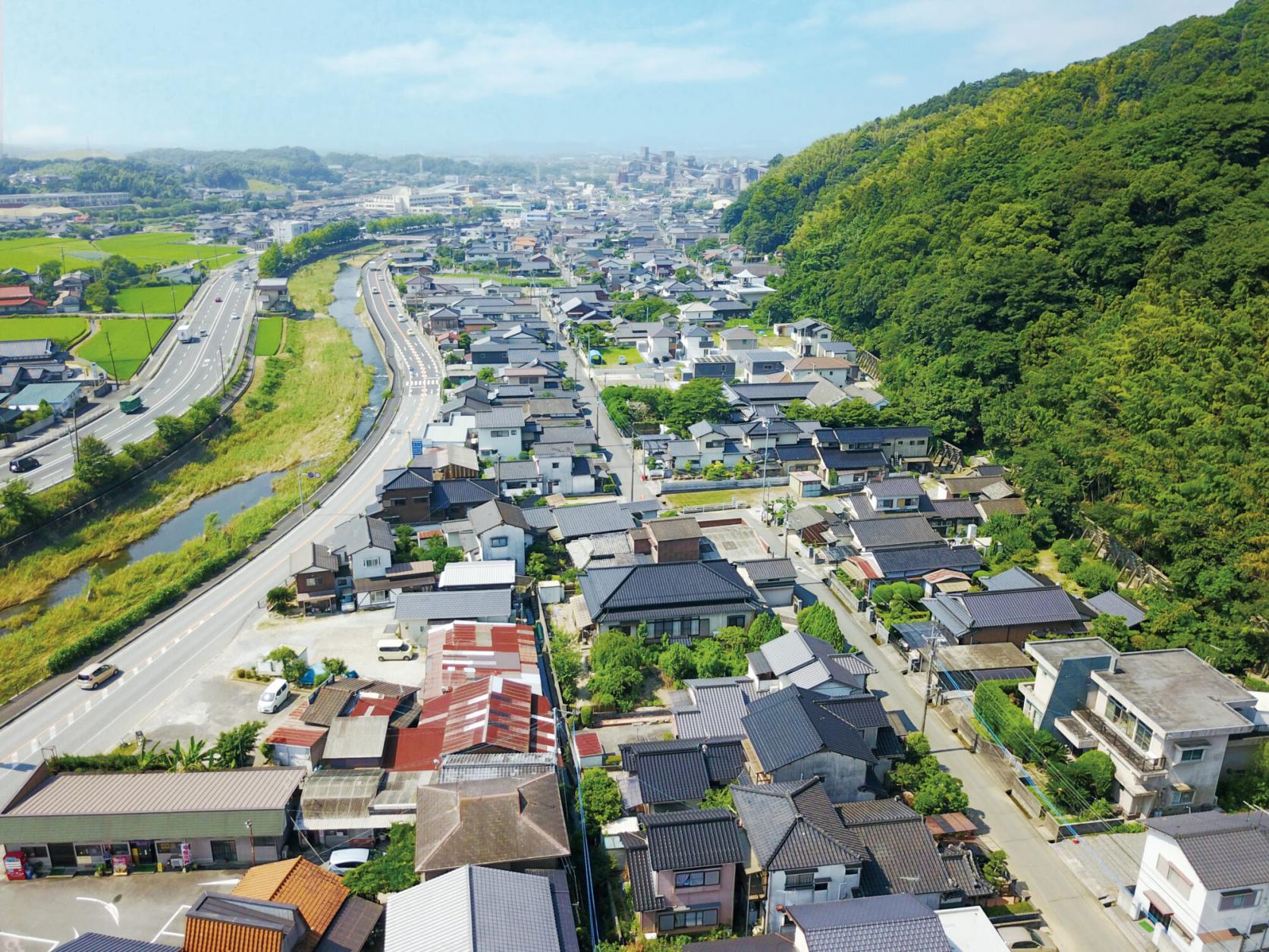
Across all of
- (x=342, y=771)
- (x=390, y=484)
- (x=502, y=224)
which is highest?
(x=502, y=224)

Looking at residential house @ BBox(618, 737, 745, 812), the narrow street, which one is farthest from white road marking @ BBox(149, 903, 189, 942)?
the narrow street

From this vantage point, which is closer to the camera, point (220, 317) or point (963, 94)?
point (220, 317)

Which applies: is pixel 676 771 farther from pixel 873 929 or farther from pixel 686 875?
pixel 873 929

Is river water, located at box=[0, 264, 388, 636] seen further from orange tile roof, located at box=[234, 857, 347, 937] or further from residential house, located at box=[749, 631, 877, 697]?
residential house, located at box=[749, 631, 877, 697]

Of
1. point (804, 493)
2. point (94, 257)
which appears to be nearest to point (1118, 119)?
point (804, 493)

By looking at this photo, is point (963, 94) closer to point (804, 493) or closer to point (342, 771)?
point (804, 493)

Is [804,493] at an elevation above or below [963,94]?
below

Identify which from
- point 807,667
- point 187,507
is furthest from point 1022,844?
point 187,507
